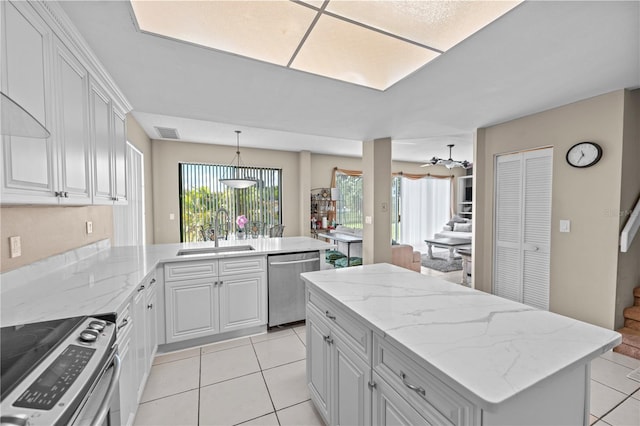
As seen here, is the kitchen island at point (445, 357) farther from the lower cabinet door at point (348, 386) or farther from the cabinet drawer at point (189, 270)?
the cabinet drawer at point (189, 270)

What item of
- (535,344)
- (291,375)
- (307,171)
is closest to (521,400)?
(535,344)

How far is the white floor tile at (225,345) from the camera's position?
103 inches

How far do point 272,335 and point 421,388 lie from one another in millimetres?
2261

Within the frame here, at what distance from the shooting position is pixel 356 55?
2.08 m

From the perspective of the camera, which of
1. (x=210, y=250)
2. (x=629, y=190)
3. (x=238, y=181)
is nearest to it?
(x=629, y=190)

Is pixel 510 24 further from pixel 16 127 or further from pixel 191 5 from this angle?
pixel 16 127

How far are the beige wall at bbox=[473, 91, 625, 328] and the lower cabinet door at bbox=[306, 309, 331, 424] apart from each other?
9.55ft

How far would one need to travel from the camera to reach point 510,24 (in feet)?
5.12

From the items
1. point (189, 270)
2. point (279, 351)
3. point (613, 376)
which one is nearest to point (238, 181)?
point (189, 270)

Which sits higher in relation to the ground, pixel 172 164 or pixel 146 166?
pixel 172 164

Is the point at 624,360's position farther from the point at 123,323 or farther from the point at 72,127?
the point at 72,127

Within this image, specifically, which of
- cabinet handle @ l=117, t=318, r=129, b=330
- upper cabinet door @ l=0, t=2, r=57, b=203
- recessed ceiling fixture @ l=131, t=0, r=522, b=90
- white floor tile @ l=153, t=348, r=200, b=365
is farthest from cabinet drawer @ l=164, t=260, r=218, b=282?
recessed ceiling fixture @ l=131, t=0, r=522, b=90

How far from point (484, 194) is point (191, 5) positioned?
3.84m

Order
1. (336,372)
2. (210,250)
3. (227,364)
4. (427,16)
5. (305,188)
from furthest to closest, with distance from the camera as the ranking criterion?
1. (305,188)
2. (210,250)
3. (227,364)
4. (427,16)
5. (336,372)
